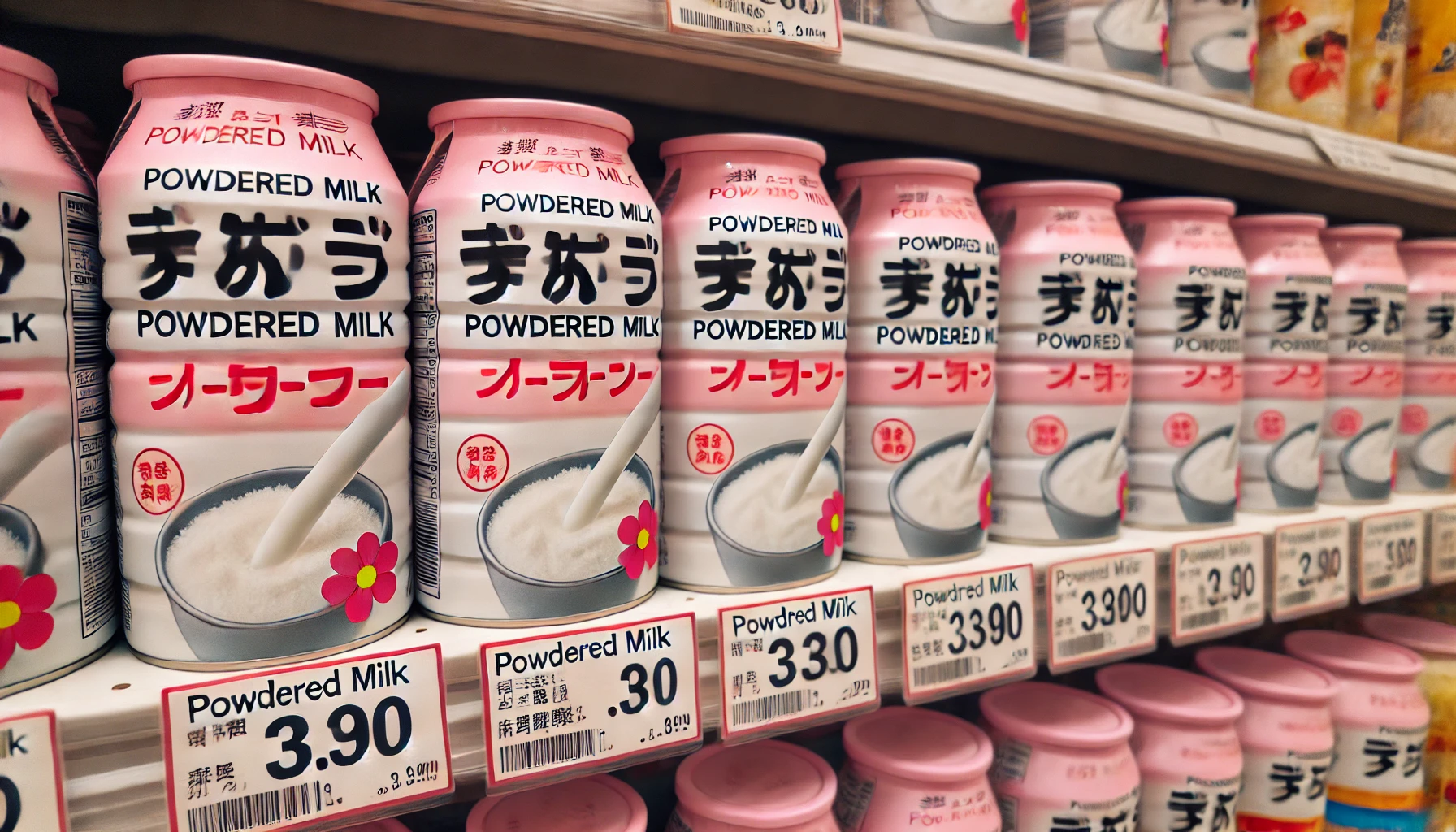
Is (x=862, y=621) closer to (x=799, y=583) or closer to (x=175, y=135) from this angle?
(x=799, y=583)

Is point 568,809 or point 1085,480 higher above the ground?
point 1085,480

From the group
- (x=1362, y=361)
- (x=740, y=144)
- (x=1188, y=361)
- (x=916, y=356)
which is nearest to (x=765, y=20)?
(x=740, y=144)

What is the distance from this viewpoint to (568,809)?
2.54 ft

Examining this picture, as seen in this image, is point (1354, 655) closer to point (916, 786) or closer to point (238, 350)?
point (916, 786)

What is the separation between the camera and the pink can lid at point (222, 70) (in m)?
0.57

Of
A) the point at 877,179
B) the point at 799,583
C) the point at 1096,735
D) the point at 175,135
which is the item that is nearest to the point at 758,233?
the point at 877,179

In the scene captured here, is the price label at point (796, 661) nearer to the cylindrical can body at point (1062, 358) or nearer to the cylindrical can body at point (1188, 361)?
the cylindrical can body at point (1062, 358)

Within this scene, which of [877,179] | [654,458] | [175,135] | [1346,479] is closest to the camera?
[175,135]

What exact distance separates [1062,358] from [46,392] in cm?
92

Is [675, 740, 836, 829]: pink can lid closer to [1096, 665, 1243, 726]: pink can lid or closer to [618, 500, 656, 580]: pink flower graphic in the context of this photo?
[618, 500, 656, 580]: pink flower graphic

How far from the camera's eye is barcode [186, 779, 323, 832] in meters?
0.52

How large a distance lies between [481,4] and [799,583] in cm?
56

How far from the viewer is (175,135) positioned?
56 cm

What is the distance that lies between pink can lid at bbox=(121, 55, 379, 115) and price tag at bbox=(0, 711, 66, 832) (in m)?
0.42
